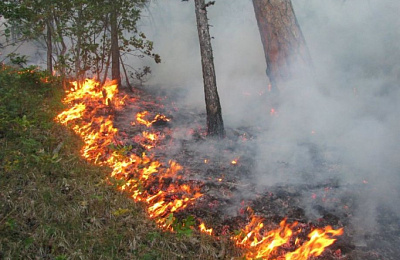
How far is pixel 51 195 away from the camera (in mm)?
3834

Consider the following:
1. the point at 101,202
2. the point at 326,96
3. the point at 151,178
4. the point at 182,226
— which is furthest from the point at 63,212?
the point at 326,96

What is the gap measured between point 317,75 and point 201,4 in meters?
4.21

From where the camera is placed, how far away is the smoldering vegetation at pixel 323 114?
4.60 meters

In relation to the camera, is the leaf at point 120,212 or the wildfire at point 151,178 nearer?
the wildfire at point 151,178

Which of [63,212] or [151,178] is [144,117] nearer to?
[151,178]

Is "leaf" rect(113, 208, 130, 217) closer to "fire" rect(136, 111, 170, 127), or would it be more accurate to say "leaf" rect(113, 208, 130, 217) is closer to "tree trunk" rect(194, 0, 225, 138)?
"tree trunk" rect(194, 0, 225, 138)

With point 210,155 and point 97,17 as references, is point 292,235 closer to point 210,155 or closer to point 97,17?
point 210,155

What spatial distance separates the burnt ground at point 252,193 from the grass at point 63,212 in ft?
2.71

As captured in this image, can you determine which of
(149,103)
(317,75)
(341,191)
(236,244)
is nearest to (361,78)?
(317,75)

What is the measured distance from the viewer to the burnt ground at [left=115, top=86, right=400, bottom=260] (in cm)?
376

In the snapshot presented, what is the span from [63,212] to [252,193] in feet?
9.31

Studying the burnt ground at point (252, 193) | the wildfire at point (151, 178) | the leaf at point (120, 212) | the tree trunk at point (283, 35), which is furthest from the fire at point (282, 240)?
the tree trunk at point (283, 35)

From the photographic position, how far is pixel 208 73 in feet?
21.8

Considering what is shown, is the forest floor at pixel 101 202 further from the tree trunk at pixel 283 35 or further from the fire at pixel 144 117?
the tree trunk at pixel 283 35
